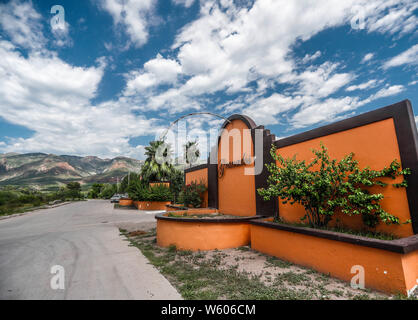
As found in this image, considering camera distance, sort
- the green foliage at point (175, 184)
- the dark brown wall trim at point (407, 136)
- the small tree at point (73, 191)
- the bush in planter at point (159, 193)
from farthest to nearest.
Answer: the small tree at point (73, 191) → the green foliage at point (175, 184) → the bush in planter at point (159, 193) → the dark brown wall trim at point (407, 136)

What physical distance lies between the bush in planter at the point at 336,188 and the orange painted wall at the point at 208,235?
70.8 inches

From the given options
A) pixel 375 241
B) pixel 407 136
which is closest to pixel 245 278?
pixel 375 241

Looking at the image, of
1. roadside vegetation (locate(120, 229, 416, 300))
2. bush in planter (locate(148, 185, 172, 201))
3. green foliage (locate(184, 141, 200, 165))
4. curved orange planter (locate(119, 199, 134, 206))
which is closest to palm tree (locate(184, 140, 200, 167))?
green foliage (locate(184, 141, 200, 165))

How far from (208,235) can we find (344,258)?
12.3 ft

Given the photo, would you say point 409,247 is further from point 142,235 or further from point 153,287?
point 142,235

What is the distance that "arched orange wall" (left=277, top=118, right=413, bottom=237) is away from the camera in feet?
13.4

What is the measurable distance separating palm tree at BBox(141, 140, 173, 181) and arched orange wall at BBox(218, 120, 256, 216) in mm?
18144

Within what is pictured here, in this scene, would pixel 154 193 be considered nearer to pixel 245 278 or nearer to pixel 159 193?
pixel 159 193

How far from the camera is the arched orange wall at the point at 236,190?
8.22 m

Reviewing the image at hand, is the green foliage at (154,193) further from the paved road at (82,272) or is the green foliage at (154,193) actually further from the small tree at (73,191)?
the small tree at (73,191)

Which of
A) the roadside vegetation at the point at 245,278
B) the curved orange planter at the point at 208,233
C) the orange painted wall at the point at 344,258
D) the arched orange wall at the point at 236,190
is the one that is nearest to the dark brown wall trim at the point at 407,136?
the orange painted wall at the point at 344,258
